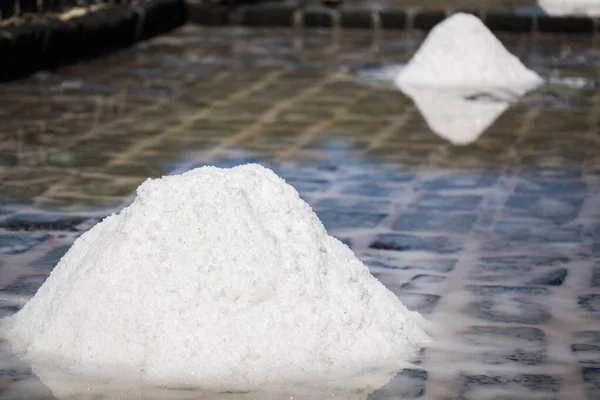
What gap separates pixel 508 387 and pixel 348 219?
2231 mm

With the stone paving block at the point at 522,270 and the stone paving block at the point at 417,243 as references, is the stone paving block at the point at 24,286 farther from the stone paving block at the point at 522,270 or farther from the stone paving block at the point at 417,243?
the stone paving block at the point at 522,270

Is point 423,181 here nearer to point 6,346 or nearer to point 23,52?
point 6,346

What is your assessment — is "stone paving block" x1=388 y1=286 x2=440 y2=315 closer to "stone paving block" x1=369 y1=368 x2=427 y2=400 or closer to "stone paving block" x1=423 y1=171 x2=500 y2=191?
"stone paving block" x1=369 y1=368 x2=427 y2=400

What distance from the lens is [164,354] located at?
12.9 ft

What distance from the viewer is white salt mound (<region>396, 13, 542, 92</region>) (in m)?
→ 10.0

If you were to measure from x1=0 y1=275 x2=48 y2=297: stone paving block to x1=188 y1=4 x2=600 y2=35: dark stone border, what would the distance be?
9000mm

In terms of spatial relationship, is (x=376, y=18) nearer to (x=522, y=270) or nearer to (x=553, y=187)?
(x=553, y=187)

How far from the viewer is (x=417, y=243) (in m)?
5.67

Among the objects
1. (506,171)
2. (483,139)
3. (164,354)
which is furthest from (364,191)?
(164,354)

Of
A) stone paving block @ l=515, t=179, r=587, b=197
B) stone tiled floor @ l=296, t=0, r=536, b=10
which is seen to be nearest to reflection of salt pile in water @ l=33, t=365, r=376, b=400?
stone paving block @ l=515, t=179, r=587, b=197

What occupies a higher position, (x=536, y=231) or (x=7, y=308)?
(x=7, y=308)

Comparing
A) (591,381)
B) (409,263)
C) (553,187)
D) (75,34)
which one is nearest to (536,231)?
(409,263)

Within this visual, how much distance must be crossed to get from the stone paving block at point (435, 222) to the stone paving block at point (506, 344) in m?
1.43

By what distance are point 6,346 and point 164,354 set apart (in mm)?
625
